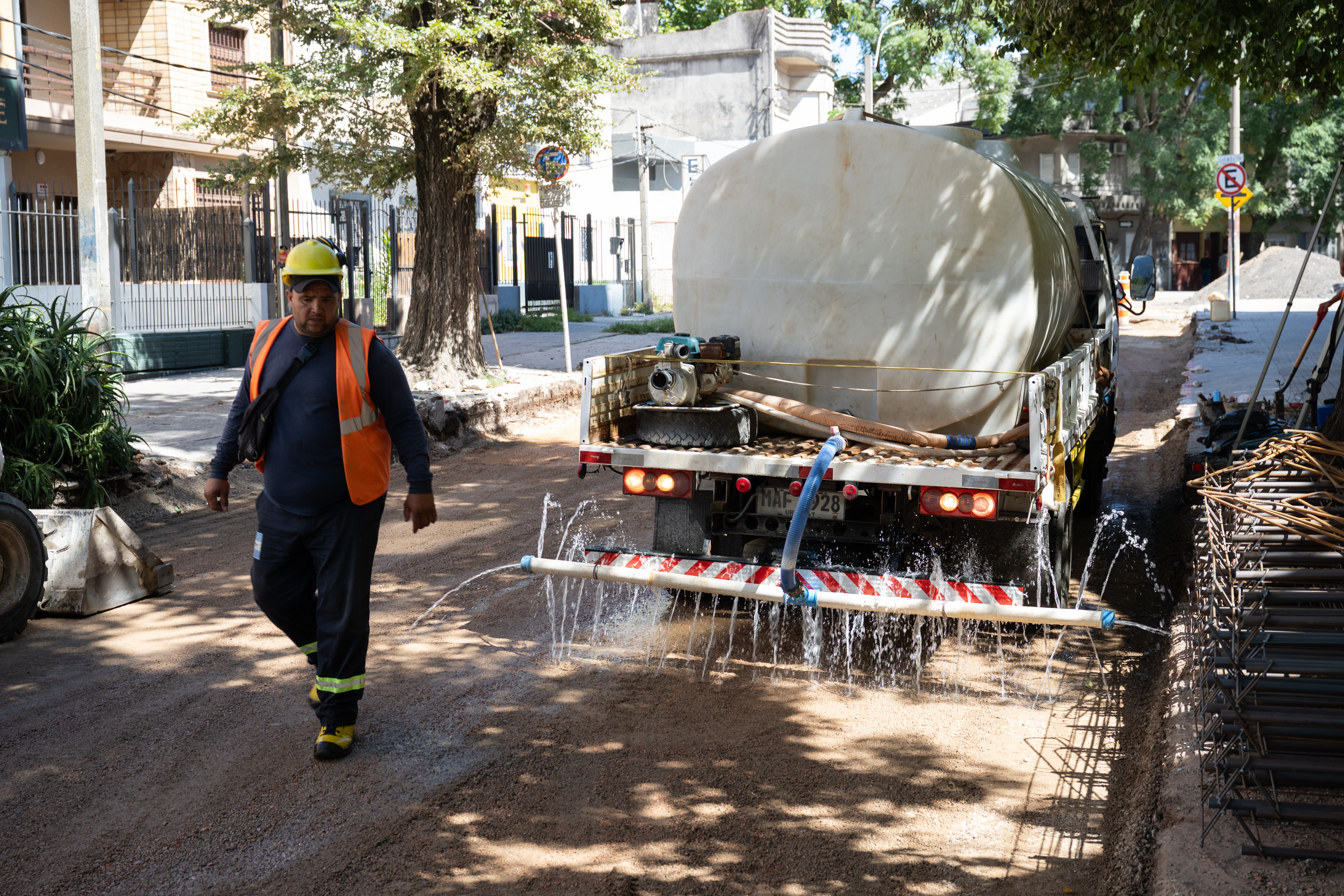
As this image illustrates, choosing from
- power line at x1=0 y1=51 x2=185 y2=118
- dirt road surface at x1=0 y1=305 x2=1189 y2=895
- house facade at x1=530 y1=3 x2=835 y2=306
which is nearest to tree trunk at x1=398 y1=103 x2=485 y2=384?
power line at x1=0 y1=51 x2=185 y2=118

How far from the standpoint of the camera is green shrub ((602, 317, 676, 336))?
77.5ft

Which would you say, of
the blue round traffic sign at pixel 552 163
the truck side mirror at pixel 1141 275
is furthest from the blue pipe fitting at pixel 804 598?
the blue round traffic sign at pixel 552 163

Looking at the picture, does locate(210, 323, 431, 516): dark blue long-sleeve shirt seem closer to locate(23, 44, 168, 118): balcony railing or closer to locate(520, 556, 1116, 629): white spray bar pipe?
locate(520, 556, 1116, 629): white spray bar pipe

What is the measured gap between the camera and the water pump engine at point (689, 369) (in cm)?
571

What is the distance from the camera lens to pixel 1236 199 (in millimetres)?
22578

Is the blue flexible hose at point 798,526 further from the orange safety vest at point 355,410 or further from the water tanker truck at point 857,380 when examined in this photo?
the orange safety vest at point 355,410

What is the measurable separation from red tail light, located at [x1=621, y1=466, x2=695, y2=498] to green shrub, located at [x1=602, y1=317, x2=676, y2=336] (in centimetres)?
1680

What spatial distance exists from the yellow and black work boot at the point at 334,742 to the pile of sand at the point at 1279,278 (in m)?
33.8

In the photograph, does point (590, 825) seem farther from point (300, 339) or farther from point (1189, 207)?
point (1189, 207)

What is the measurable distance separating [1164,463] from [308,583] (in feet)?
28.6

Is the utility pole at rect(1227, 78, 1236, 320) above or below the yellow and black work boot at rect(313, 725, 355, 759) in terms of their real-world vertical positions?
above

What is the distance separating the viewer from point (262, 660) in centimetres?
556

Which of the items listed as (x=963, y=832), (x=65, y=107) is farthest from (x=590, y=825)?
(x=65, y=107)

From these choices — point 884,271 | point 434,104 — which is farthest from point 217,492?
point 434,104
